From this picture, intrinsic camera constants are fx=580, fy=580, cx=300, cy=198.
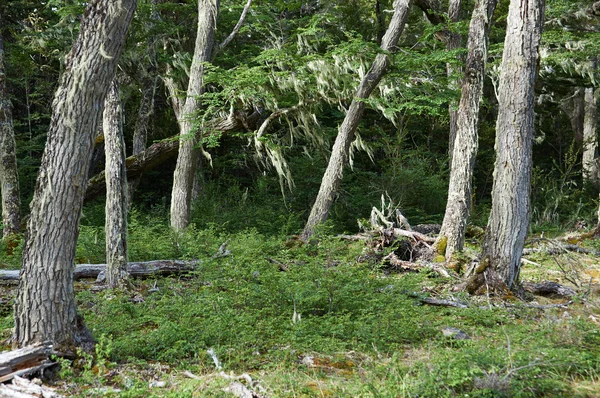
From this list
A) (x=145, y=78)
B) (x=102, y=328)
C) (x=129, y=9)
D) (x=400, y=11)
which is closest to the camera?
(x=129, y=9)

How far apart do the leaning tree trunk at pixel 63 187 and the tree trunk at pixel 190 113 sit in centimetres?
713

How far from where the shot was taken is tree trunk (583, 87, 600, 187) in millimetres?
17719

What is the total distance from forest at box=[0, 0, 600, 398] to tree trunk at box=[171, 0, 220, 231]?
4cm

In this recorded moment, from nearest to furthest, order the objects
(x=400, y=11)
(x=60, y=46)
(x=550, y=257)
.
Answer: (x=550, y=257)
(x=400, y=11)
(x=60, y=46)

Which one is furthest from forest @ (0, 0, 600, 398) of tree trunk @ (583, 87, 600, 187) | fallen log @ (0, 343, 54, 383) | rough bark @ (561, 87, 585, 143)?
rough bark @ (561, 87, 585, 143)

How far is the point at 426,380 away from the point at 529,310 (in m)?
3.05

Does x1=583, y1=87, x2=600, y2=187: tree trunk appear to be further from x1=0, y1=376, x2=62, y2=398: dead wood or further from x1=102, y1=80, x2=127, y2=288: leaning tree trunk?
x1=0, y1=376, x2=62, y2=398: dead wood

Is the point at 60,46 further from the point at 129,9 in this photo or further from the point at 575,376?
the point at 575,376

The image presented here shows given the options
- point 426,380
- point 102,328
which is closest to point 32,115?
point 102,328

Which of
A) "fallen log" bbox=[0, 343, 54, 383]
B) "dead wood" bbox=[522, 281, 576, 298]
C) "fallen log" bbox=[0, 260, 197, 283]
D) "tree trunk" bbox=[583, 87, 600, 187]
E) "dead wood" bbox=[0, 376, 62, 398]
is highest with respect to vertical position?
"tree trunk" bbox=[583, 87, 600, 187]

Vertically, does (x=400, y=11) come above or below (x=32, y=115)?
above

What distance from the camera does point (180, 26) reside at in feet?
45.2

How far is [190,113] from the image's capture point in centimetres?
1170

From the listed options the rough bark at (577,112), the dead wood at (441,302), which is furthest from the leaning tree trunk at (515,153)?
the rough bark at (577,112)
